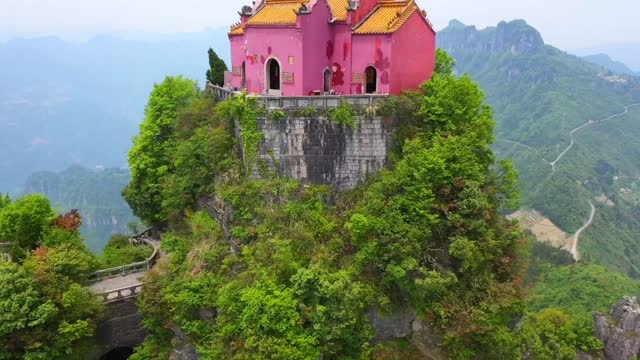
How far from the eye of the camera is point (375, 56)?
956 inches

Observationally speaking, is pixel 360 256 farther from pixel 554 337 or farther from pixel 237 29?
pixel 554 337

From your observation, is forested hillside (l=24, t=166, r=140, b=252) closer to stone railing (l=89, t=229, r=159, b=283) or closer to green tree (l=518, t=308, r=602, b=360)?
stone railing (l=89, t=229, r=159, b=283)

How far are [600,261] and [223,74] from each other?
3005 inches

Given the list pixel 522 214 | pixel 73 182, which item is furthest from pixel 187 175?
pixel 73 182

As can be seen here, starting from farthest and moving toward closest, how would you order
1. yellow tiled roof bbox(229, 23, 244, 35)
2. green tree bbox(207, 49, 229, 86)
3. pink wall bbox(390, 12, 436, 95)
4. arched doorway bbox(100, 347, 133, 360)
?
green tree bbox(207, 49, 229, 86)
yellow tiled roof bbox(229, 23, 244, 35)
arched doorway bbox(100, 347, 133, 360)
pink wall bbox(390, 12, 436, 95)

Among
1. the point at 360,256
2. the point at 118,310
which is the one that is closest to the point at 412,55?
the point at 360,256

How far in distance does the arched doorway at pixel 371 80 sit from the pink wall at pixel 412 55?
1.01 meters

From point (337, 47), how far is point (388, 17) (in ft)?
9.91

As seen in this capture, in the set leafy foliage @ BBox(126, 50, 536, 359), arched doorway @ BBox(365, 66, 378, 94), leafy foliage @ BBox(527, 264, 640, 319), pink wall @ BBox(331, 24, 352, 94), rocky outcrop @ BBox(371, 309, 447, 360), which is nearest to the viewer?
leafy foliage @ BBox(126, 50, 536, 359)

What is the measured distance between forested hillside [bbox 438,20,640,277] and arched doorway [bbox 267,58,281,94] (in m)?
75.7

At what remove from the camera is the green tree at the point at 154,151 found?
29.5m

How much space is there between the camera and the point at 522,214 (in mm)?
100500

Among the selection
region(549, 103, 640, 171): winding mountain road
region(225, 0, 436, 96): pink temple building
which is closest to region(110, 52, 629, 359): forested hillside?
region(225, 0, 436, 96): pink temple building

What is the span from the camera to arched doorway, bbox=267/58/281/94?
25.2 metres
